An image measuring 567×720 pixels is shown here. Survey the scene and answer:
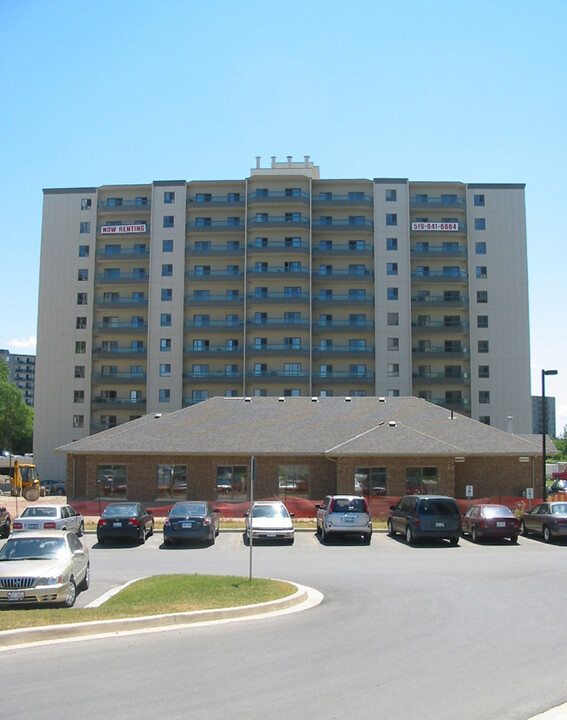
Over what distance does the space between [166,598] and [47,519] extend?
14.2 metres

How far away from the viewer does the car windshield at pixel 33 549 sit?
15188mm

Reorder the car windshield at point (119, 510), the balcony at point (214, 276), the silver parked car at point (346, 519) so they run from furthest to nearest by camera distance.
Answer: the balcony at point (214, 276) < the car windshield at point (119, 510) < the silver parked car at point (346, 519)

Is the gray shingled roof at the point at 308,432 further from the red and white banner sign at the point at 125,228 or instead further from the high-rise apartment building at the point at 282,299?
the red and white banner sign at the point at 125,228

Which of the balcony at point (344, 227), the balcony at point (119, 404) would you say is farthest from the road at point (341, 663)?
the balcony at point (344, 227)

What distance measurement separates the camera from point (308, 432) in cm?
3928

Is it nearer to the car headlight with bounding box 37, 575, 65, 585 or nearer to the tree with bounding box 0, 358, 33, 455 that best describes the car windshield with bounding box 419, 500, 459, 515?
the car headlight with bounding box 37, 575, 65, 585

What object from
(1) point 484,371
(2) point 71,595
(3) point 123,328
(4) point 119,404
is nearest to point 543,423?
(2) point 71,595

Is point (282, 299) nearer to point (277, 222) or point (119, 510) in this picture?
point (277, 222)

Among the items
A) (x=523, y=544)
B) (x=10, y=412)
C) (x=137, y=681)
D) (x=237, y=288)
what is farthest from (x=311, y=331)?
(x=137, y=681)

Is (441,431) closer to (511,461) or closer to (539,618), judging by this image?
(511,461)

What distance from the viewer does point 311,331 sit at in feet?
250

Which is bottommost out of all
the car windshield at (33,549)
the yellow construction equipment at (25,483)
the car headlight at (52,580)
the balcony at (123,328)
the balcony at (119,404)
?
the yellow construction equipment at (25,483)

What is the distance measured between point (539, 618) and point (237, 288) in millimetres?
66946

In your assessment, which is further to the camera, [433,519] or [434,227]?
[434,227]
